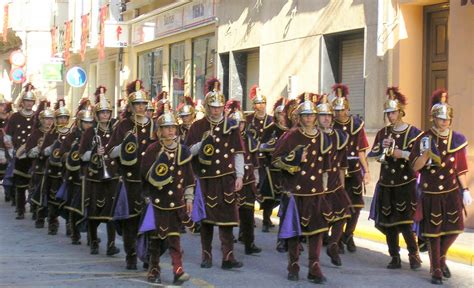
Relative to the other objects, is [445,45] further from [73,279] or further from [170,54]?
[170,54]

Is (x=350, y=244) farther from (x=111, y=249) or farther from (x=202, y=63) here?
(x=202, y=63)

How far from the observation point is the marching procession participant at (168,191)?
8.40 m

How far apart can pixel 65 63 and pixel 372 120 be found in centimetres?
2483

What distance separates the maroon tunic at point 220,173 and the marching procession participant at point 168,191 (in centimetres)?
85

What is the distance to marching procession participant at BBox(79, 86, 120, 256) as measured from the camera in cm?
1023

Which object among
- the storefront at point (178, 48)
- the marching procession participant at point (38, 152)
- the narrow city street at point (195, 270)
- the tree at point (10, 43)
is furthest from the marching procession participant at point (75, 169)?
the tree at point (10, 43)

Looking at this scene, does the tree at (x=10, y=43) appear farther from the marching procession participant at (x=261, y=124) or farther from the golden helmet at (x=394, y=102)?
the golden helmet at (x=394, y=102)

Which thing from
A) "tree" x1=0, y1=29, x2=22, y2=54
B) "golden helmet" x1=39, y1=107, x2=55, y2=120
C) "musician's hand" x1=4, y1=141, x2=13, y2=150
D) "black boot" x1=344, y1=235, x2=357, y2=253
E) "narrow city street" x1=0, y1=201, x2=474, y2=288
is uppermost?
"tree" x1=0, y1=29, x2=22, y2=54

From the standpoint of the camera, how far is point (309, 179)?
28.2 ft

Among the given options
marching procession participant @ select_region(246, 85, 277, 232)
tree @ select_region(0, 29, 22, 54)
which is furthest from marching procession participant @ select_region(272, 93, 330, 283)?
tree @ select_region(0, 29, 22, 54)

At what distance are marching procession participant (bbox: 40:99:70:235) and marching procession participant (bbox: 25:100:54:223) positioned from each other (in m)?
0.18

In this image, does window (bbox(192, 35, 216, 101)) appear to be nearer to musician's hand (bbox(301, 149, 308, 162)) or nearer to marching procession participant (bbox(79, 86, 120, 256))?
marching procession participant (bbox(79, 86, 120, 256))

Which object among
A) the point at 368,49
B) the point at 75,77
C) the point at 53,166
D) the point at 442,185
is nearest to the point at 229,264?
the point at 442,185

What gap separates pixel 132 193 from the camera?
955 cm
